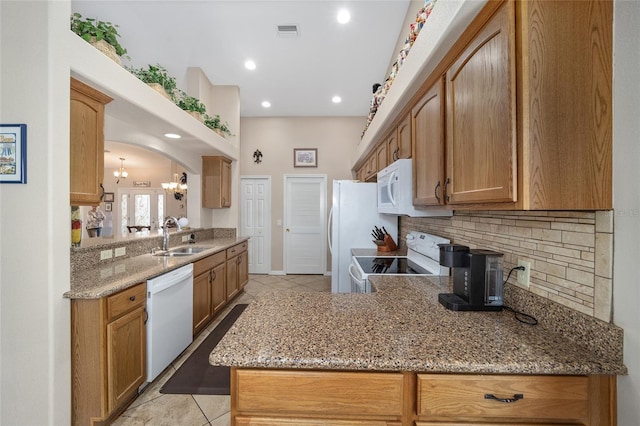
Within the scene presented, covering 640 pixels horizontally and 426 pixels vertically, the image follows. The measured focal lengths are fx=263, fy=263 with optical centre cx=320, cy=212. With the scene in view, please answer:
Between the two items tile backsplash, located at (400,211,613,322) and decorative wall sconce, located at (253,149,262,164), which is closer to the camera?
tile backsplash, located at (400,211,613,322)

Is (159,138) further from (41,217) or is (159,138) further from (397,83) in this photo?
(397,83)

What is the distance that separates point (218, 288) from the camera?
3307 millimetres

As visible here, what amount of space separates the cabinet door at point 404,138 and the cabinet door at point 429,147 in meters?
0.11

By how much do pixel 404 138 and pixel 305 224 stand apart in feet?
11.7

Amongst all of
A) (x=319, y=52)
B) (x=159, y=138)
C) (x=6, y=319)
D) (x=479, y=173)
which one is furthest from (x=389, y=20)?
(x=6, y=319)

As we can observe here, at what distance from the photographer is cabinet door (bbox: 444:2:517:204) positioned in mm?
927

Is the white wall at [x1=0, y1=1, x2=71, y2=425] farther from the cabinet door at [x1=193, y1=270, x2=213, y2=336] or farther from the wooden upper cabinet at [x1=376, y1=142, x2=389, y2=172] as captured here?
the wooden upper cabinet at [x1=376, y1=142, x2=389, y2=172]

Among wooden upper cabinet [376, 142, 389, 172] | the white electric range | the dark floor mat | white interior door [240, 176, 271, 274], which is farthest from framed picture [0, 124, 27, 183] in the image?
white interior door [240, 176, 271, 274]

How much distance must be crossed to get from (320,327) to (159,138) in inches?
122

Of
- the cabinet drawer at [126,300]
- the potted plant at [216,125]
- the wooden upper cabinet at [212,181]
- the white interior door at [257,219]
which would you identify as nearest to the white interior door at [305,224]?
the white interior door at [257,219]

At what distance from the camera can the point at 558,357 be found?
2.81 ft

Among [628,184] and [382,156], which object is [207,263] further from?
[628,184]

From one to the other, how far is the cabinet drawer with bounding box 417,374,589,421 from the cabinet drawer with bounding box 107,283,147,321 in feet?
5.91

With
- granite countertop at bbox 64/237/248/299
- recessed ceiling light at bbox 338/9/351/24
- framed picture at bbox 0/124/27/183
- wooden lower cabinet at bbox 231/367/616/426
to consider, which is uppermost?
recessed ceiling light at bbox 338/9/351/24
